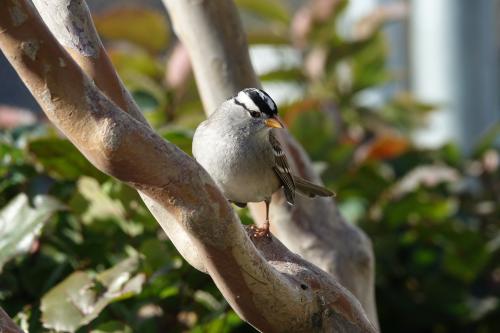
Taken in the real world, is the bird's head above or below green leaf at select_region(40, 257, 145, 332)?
above

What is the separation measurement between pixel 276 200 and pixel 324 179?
1.04 meters

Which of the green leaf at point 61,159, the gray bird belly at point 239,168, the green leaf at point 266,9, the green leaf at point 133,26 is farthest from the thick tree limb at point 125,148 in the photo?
the green leaf at point 266,9

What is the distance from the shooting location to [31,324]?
94.9 inches

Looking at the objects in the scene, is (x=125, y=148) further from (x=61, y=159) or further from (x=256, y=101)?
(x=61, y=159)

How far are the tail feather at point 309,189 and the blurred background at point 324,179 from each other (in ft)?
1.31

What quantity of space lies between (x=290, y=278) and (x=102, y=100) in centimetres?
67

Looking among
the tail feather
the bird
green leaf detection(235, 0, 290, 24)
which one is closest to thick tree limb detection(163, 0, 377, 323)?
the tail feather

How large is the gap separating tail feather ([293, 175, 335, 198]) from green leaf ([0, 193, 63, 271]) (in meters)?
0.68

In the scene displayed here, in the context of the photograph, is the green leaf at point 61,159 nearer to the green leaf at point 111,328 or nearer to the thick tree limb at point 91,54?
the green leaf at point 111,328

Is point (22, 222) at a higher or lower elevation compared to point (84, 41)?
lower

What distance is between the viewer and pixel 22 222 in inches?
102

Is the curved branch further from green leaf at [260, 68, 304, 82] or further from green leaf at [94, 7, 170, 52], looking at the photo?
green leaf at [260, 68, 304, 82]

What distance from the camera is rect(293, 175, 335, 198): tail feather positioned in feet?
8.51

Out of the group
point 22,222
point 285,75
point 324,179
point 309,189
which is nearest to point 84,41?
point 22,222
